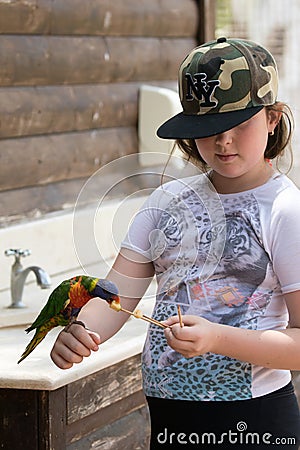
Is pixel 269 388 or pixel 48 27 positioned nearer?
pixel 269 388

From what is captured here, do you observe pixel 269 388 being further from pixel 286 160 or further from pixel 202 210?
pixel 286 160

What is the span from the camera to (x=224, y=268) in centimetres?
170

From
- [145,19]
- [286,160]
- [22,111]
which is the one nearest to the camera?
[286,160]

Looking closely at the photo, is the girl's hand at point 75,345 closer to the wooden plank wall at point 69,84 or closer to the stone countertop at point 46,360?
the stone countertop at point 46,360

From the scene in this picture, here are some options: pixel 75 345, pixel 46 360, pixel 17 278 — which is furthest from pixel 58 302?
pixel 17 278

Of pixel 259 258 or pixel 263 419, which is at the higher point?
pixel 259 258

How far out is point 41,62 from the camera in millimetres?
3221

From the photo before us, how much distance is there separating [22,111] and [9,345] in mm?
932

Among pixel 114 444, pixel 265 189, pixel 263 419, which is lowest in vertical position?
pixel 114 444

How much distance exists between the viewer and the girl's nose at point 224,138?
1.65 metres

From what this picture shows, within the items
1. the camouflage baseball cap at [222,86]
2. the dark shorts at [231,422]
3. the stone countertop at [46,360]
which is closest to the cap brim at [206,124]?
the camouflage baseball cap at [222,86]

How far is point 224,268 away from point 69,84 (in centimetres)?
183

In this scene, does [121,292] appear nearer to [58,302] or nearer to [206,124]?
[58,302]

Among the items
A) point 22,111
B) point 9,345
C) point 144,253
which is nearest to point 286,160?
point 144,253
